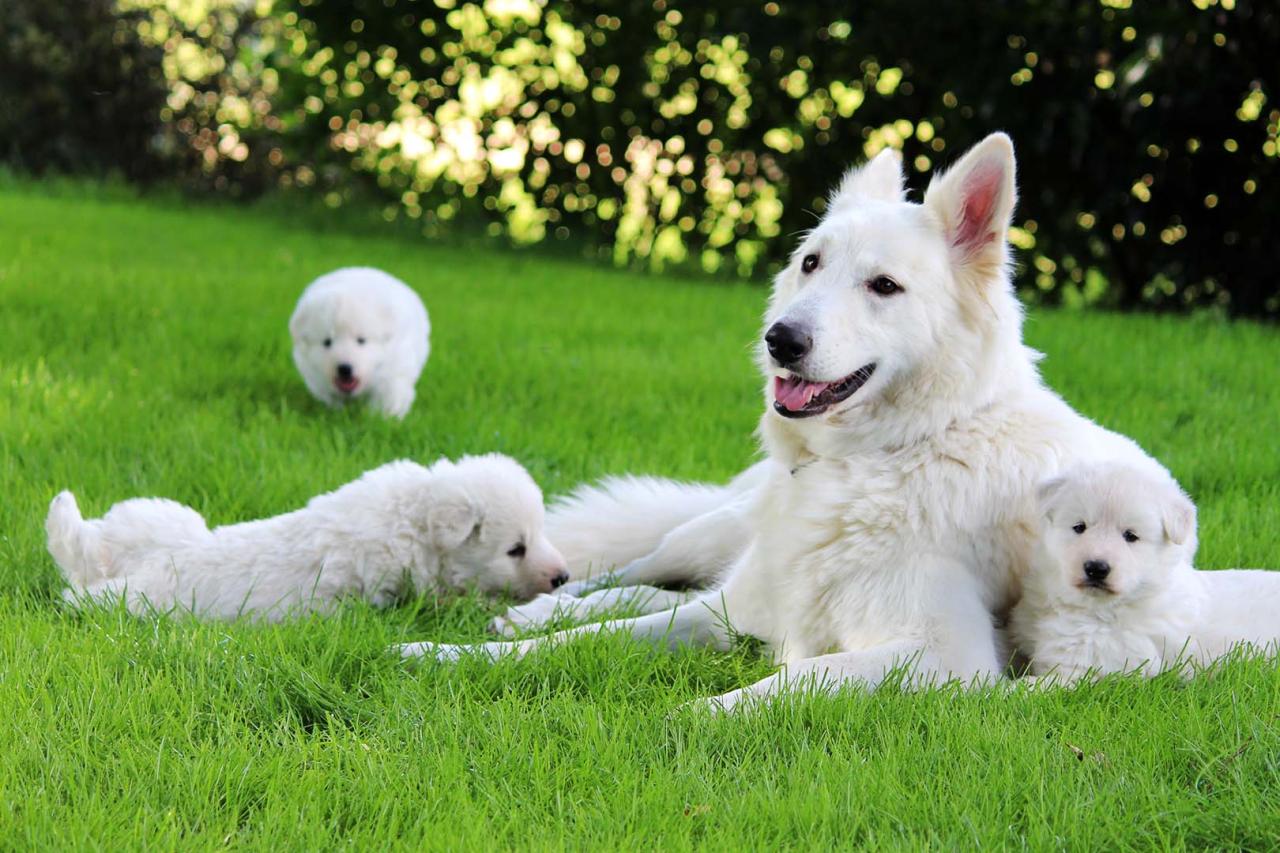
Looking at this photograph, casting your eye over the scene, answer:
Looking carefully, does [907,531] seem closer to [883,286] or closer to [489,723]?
[883,286]

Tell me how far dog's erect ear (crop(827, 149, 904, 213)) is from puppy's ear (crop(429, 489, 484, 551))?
1482 millimetres

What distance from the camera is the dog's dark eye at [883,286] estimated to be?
3514 mm

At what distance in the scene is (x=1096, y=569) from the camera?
317 centimetres

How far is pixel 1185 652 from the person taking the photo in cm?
338

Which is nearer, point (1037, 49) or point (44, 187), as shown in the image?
point (1037, 49)

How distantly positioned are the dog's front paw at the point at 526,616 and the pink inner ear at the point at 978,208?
5.20 feet

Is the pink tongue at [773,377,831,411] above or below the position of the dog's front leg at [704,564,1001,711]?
above

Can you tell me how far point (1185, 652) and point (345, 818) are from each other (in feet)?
6.86

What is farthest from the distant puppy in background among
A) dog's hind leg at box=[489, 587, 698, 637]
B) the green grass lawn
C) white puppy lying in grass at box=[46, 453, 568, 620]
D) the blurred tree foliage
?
the blurred tree foliage

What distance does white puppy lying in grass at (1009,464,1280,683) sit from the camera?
3.21 metres

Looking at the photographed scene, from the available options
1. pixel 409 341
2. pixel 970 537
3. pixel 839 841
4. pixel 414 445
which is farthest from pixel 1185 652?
pixel 409 341

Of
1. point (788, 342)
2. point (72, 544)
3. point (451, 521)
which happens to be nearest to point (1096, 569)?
point (788, 342)

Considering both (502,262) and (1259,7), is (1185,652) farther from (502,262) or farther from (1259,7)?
(502,262)

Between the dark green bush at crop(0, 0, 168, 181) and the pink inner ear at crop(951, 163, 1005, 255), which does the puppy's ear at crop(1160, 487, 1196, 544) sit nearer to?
the pink inner ear at crop(951, 163, 1005, 255)
